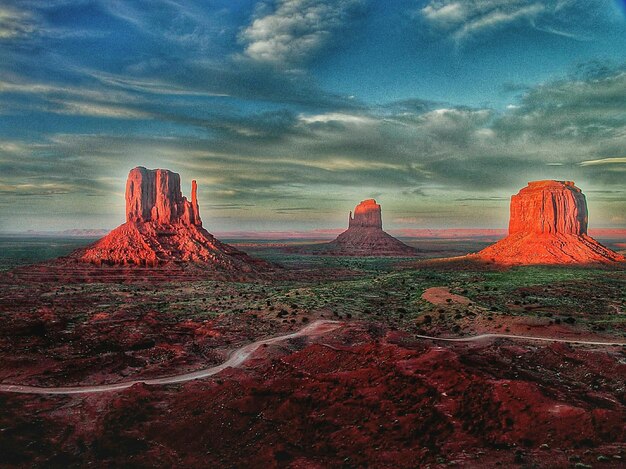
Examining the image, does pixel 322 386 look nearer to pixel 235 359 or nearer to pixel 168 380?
pixel 235 359

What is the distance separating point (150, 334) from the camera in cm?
4369

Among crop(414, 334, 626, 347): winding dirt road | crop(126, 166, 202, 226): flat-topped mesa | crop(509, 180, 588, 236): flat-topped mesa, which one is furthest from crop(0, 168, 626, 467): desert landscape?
crop(509, 180, 588, 236): flat-topped mesa

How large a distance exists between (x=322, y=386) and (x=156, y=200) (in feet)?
314

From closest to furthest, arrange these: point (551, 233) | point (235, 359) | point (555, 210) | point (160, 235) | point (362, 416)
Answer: point (362, 416) → point (235, 359) → point (160, 235) → point (555, 210) → point (551, 233)

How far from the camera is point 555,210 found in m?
111

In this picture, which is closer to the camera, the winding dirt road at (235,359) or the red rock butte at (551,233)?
the winding dirt road at (235,359)

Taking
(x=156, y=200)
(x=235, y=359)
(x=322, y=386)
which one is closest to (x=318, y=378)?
(x=322, y=386)

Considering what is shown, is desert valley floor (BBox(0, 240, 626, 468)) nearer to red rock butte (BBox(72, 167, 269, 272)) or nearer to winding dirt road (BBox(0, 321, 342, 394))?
winding dirt road (BBox(0, 321, 342, 394))

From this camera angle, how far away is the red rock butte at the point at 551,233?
102750mm

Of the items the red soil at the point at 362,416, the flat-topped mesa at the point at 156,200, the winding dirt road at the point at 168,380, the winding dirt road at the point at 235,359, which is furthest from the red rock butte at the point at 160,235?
the red soil at the point at 362,416

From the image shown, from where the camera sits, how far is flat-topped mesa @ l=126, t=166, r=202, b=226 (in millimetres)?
107500

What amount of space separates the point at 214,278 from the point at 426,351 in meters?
68.6

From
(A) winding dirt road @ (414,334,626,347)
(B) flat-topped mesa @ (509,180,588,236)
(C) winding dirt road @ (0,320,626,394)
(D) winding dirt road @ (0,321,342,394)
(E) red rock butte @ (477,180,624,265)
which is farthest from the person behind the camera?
(B) flat-topped mesa @ (509,180,588,236)

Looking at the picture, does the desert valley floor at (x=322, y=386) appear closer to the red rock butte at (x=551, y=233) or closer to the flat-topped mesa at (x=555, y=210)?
the red rock butte at (x=551, y=233)
